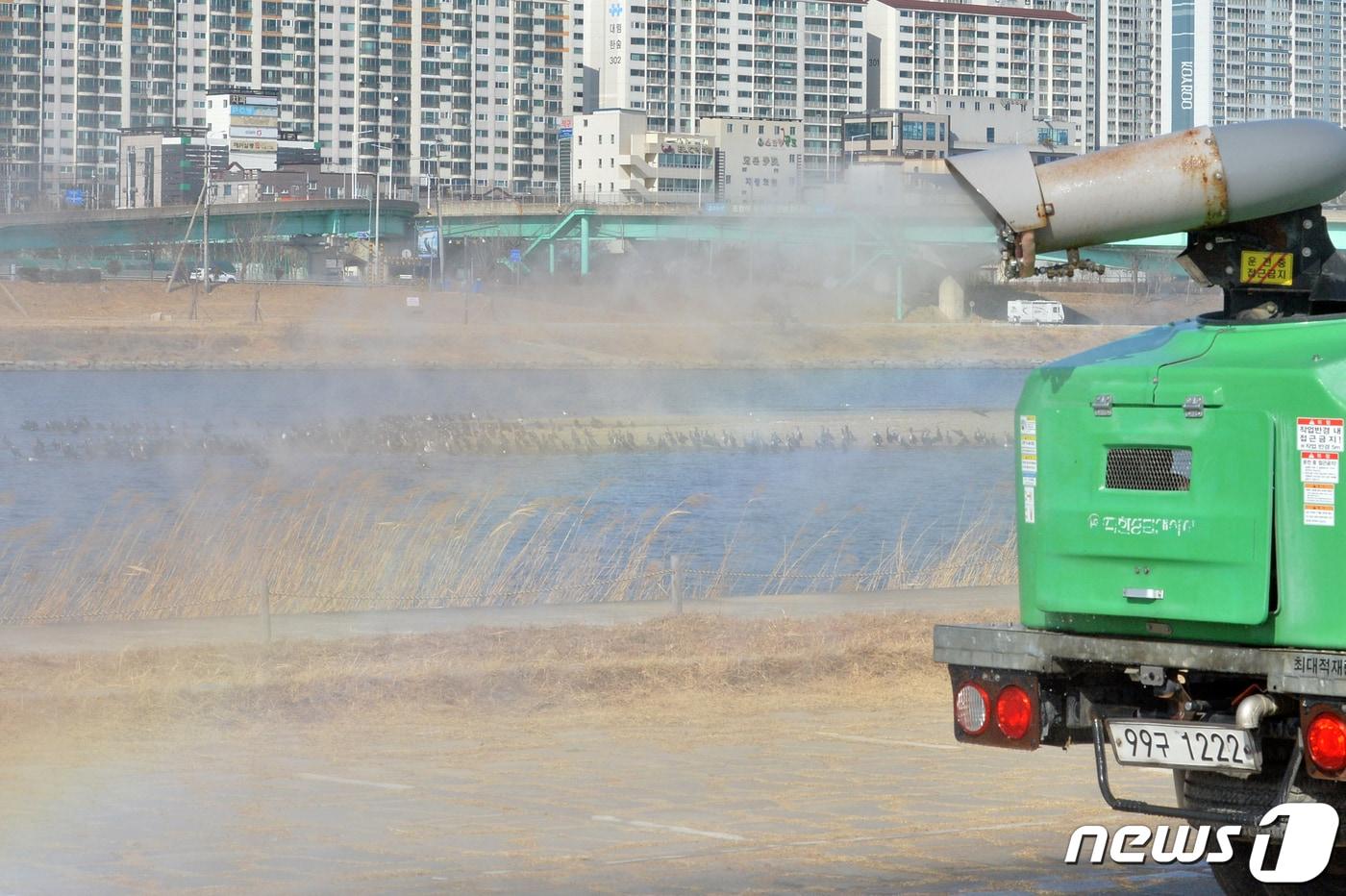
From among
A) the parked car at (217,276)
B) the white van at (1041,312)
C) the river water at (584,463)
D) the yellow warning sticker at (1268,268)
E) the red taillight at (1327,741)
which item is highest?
the parked car at (217,276)

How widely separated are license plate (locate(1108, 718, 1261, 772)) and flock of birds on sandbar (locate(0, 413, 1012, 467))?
1884 inches

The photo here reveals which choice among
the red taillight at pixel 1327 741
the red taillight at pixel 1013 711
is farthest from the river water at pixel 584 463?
the red taillight at pixel 1327 741

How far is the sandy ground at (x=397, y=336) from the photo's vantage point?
6391 cm

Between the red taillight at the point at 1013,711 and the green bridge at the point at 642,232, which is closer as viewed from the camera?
the red taillight at the point at 1013,711

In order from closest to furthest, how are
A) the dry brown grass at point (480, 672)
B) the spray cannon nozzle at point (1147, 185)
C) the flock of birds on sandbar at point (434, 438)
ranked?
the spray cannon nozzle at point (1147, 185) < the dry brown grass at point (480, 672) < the flock of birds on sandbar at point (434, 438)

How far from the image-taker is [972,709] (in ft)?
26.5

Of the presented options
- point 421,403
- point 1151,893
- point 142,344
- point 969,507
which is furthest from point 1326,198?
point 142,344

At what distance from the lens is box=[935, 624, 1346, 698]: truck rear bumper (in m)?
6.89

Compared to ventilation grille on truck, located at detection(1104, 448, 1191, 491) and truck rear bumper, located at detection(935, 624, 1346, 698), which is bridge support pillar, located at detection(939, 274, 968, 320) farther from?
ventilation grille on truck, located at detection(1104, 448, 1191, 491)

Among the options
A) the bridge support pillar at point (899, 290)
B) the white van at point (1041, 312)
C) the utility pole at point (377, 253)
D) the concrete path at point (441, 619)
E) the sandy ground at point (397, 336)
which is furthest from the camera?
the white van at point (1041, 312)

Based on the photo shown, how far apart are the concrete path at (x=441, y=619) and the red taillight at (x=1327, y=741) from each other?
1198 cm

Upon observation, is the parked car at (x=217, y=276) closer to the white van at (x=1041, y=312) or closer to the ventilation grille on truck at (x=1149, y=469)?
the white van at (x=1041, y=312)

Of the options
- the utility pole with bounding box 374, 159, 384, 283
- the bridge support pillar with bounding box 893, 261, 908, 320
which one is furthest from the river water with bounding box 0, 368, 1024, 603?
the bridge support pillar with bounding box 893, 261, 908, 320

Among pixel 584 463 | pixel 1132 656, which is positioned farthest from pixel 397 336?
pixel 1132 656
